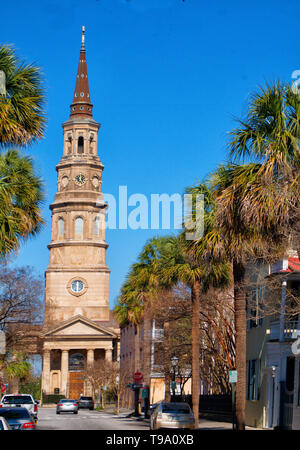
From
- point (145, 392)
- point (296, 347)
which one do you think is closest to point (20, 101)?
point (296, 347)

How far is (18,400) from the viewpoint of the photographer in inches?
1473

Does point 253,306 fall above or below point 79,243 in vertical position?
below

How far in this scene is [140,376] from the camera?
55938mm

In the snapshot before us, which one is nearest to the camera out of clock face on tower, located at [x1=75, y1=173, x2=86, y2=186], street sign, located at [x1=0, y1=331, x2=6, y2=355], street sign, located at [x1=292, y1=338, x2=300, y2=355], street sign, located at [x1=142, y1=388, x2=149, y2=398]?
street sign, located at [x1=292, y1=338, x2=300, y2=355]

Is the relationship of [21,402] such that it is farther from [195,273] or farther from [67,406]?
[67,406]

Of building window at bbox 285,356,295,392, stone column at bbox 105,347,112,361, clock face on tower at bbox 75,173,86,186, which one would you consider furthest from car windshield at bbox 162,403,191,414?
clock face on tower at bbox 75,173,86,186

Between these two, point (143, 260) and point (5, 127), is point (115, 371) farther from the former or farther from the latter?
point (5, 127)

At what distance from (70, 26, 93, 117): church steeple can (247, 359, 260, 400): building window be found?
272ft

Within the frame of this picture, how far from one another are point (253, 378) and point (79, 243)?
76424 mm

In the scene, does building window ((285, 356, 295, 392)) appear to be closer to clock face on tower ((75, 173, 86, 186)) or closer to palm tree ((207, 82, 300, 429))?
palm tree ((207, 82, 300, 429))

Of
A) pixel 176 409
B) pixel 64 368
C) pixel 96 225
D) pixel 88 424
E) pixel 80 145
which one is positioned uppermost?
pixel 80 145

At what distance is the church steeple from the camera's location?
121 metres

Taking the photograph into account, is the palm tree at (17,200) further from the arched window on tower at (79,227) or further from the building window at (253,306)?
the arched window on tower at (79,227)

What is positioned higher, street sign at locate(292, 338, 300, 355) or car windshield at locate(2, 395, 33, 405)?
street sign at locate(292, 338, 300, 355)
